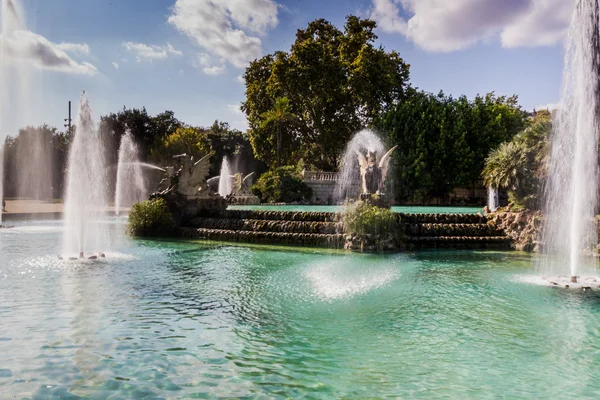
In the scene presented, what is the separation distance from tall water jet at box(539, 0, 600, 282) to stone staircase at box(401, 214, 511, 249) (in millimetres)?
1696

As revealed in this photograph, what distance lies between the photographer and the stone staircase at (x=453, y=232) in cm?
1625

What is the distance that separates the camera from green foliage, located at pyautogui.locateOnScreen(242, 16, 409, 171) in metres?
38.1

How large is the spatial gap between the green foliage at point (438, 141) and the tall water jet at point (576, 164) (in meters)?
19.5

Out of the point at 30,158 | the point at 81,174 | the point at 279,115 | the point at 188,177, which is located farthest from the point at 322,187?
the point at 30,158

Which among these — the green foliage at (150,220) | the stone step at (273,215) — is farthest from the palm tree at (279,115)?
the green foliage at (150,220)

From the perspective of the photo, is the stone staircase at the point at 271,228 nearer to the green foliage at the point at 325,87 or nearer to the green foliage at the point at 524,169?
the green foliage at the point at 524,169

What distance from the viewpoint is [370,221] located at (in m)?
15.4

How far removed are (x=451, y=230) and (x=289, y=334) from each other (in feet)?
38.9

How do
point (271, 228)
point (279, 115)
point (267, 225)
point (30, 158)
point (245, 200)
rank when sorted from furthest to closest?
point (30, 158) < point (279, 115) < point (245, 200) < point (267, 225) < point (271, 228)

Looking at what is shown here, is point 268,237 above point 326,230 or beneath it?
beneath

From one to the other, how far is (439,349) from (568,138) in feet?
33.6

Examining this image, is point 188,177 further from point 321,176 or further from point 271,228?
point 321,176

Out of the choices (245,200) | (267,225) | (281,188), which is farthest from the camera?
(281,188)

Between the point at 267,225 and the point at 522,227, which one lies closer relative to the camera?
the point at 522,227
